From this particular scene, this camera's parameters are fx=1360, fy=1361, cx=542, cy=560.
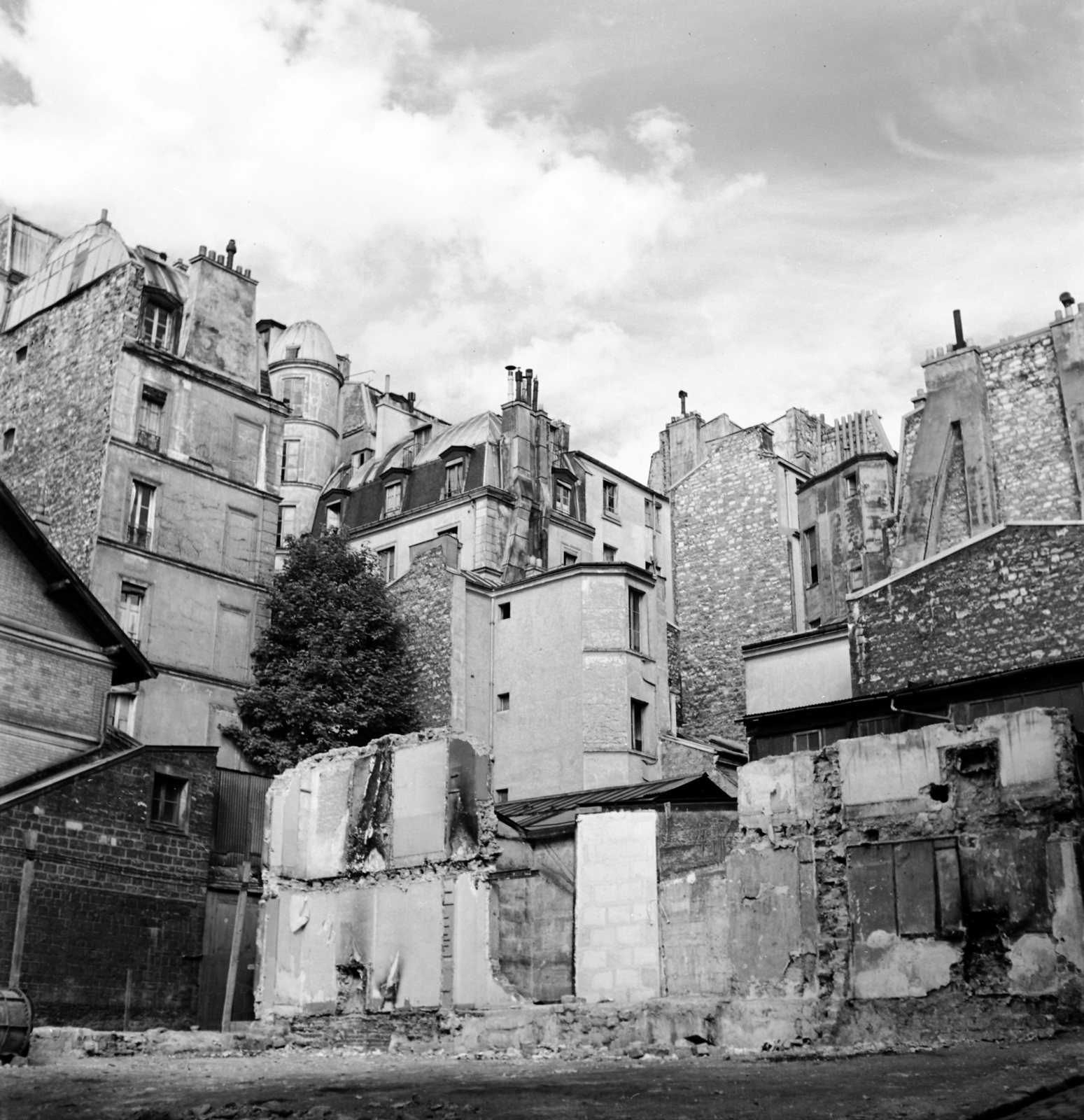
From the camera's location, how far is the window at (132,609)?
37219mm

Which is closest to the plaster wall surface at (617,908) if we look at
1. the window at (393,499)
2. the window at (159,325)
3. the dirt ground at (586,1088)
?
the dirt ground at (586,1088)

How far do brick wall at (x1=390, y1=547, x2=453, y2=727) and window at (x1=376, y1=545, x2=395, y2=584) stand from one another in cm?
457

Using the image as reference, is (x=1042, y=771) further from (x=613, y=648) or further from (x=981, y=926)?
(x=613, y=648)

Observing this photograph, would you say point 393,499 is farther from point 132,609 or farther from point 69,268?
point 132,609

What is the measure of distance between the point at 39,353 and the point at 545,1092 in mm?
35131

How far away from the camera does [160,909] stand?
2684cm

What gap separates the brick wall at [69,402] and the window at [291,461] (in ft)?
43.5

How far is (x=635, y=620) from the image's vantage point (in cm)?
4216

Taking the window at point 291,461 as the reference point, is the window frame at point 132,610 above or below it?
below

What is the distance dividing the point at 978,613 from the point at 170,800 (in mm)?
17354

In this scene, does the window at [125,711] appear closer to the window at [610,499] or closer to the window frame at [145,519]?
the window frame at [145,519]

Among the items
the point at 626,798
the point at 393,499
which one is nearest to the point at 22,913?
the point at 626,798

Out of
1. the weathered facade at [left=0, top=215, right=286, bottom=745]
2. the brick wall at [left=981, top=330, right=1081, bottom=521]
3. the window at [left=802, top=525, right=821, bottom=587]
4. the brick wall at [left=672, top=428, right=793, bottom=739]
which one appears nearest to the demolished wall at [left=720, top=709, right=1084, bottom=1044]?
the brick wall at [left=981, top=330, right=1081, bottom=521]

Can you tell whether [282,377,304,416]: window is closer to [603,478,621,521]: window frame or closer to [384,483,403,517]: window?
[384,483,403,517]: window
